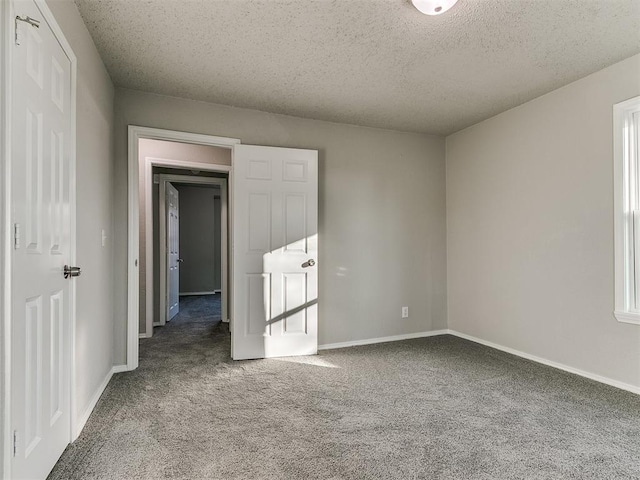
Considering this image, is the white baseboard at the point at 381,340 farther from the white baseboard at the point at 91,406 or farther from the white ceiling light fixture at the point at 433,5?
the white ceiling light fixture at the point at 433,5

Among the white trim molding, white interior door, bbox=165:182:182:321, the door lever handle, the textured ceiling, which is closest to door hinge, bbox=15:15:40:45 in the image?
the textured ceiling

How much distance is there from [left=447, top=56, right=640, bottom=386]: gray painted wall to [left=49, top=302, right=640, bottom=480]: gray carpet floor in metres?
0.35

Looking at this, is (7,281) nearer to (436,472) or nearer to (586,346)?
(436,472)

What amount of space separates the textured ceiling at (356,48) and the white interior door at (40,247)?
29.7 inches

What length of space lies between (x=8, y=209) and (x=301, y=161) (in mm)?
2638

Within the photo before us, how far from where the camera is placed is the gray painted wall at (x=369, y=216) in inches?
147

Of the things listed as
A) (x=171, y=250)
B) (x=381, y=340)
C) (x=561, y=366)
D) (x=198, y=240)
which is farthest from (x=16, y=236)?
(x=198, y=240)

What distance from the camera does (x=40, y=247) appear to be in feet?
5.04

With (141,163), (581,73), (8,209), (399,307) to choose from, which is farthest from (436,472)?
(141,163)

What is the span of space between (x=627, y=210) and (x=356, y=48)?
2.29 metres

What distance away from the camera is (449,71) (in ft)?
9.33

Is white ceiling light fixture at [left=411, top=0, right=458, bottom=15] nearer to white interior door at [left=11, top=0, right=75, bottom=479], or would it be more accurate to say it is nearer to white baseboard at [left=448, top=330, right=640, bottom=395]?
white interior door at [left=11, top=0, right=75, bottom=479]

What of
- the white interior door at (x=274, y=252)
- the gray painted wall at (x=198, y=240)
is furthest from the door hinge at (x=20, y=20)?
the gray painted wall at (x=198, y=240)

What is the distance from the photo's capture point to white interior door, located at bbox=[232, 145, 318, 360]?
346cm
